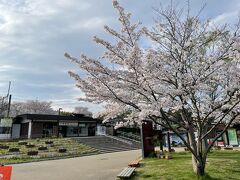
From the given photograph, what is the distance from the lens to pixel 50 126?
118 ft

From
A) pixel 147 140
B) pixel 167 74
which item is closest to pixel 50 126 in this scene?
pixel 147 140

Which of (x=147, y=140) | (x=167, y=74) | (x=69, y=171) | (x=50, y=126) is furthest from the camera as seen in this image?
(x=50, y=126)

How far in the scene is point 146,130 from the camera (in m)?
15.1

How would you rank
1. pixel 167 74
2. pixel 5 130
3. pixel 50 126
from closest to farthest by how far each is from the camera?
pixel 167 74 → pixel 5 130 → pixel 50 126

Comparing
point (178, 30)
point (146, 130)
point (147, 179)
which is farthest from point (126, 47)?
point (146, 130)

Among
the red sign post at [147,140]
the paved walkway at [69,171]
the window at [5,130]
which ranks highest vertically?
the window at [5,130]

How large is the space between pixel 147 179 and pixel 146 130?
7.94m

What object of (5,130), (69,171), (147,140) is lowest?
(69,171)

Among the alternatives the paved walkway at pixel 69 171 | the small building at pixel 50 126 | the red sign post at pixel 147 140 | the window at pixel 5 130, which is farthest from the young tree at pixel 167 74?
the window at pixel 5 130

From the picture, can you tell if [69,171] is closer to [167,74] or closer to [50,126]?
[167,74]

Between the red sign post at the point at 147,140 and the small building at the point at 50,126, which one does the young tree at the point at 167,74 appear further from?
the small building at the point at 50,126

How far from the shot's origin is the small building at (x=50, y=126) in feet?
110

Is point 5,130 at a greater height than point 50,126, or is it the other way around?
point 50,126

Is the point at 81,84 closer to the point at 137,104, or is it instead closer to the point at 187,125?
the point at 137,104
